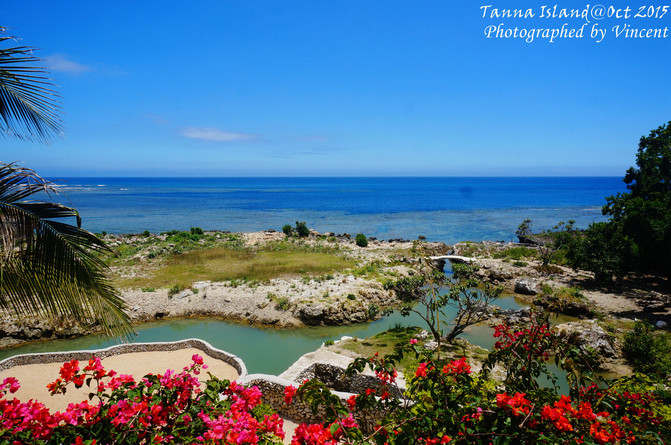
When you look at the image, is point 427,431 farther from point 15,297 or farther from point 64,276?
point 15,297

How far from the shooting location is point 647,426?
3.27 metres

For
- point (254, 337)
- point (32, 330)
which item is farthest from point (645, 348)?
point (32, 330)

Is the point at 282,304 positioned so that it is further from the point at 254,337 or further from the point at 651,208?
the point at 651,208

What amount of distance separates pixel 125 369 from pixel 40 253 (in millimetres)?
9705

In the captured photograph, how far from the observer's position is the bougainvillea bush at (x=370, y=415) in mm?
2811

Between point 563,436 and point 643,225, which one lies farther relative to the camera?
point 643,225

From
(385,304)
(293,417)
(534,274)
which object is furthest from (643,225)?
(293,417)

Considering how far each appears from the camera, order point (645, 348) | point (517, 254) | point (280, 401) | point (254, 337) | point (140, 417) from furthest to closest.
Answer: point (517, 254)
point (254, 337)
point (645, 348)
point (280, 401)
point (140, 417)

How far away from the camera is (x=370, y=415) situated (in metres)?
3.36

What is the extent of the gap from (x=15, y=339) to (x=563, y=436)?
20156 mm

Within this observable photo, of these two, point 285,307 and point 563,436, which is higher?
point 563,436

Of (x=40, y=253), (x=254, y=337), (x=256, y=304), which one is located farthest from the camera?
(x=256, y=304)

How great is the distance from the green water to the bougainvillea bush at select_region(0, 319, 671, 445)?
9.97 metres

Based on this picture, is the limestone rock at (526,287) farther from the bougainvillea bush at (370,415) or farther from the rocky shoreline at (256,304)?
the bougainvillea bush at (370,415)
